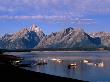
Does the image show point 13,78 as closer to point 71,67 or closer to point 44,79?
point 44,79

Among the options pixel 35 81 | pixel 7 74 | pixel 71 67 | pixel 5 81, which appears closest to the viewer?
pixel 5 81

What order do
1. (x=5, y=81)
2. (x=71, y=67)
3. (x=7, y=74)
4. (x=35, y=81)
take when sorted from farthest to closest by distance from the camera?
(x=71, y=67)
(x=7, y=74)
(x=35, y=81)
(x=5, y=81)

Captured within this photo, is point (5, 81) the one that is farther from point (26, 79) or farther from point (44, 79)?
point (44, 79)

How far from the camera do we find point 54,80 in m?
44.2

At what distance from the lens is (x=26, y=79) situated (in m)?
41.5

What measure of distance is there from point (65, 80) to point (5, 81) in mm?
9675

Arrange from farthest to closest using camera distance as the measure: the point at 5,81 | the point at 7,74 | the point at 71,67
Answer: the point at 71,67, the point at 7,74, the point at 5,81

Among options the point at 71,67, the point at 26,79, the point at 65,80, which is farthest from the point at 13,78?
the point at 71,67

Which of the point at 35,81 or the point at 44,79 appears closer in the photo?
the point at 35,81

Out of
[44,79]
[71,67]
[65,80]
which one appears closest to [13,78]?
[44,79]

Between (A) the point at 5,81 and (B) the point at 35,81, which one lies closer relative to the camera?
(A) the point at 5,81

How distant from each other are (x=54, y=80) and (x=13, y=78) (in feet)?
19.5

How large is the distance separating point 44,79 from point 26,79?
10.8 ft

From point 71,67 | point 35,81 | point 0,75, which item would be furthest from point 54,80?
point 71,67
